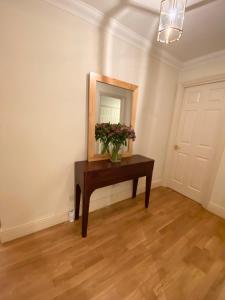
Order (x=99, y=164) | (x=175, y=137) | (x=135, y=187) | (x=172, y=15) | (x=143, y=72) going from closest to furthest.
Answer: (x=172, y=15), (x=99, y=164), (x=143, y=72), (x=135, y=187), (x=175, y=137)

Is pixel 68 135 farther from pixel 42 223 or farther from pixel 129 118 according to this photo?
pixel 42 223

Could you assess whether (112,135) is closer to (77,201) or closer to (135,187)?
(77,201)

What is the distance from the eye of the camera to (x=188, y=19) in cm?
155

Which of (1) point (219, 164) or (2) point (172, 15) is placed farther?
(1) point (219, 164)

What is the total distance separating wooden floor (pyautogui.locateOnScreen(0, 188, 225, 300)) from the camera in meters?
1.15

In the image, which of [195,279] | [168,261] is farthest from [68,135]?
[195,279]

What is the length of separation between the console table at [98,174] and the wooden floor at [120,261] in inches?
11.8

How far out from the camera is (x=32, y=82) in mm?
1367

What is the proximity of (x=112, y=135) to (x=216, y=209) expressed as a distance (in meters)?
2.04

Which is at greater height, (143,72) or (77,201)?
(143,72)

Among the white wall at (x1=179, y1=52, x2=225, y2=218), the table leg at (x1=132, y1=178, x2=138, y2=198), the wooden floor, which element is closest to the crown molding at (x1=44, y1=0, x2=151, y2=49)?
the white wall at (x1=179, y1=52, x2=225, y2=218)

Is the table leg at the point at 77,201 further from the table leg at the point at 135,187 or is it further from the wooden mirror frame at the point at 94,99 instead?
the table leg at the point at 135,187

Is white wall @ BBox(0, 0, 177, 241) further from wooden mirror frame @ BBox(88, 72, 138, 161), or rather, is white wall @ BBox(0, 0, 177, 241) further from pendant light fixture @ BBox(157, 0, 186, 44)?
pendant light fixture @ BBox(157, 0, 186, 44)

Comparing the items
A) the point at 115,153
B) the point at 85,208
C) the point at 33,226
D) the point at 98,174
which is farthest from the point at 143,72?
the point at 33,226
